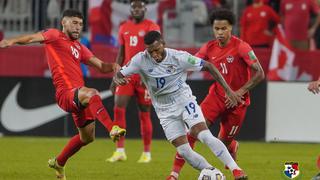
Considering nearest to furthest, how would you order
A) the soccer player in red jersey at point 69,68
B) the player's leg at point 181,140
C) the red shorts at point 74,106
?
the player's leg at point 181,140 < the red shorts at point 74,106 < the soccer player in red jersey at point 69,68

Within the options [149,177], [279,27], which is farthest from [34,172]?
[279,27]

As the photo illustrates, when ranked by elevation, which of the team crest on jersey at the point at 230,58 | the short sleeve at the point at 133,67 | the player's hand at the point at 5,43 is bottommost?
the team crest on jersey at the point at 230,58

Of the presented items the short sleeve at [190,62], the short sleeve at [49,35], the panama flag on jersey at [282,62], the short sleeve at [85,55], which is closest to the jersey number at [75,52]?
the short sleeve at [85,55]

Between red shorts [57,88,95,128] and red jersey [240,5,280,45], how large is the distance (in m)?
9.31

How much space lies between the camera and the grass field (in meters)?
12.9

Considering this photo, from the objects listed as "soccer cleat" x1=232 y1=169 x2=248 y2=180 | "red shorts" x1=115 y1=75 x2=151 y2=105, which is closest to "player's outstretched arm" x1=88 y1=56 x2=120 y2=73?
"soccer cleat" x1=232 y1=169 x2=248 y2=180

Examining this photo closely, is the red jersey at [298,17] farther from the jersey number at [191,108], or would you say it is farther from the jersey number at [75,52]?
the jersey number at [191,108]

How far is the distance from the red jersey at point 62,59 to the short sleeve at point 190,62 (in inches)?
59.2

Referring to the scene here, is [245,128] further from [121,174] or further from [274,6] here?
[121,174]

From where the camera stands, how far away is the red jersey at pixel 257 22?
20828 millimetres

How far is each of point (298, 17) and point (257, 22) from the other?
0.92 metres

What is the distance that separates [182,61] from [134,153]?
553 cm

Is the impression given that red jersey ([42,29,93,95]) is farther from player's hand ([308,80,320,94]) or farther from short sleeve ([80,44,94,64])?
player's hand ([308,80,320,94])

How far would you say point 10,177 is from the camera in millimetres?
12438
